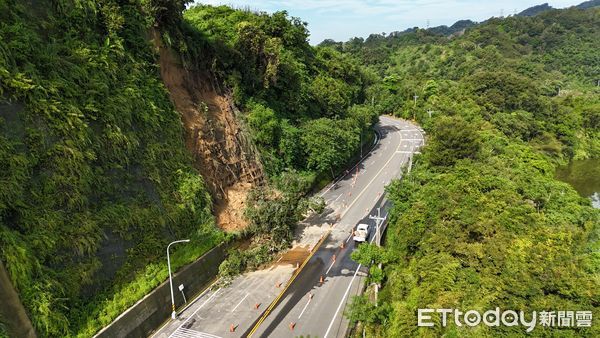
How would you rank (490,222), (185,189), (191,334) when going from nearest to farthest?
(191,334) → (490,222) → (185,189)

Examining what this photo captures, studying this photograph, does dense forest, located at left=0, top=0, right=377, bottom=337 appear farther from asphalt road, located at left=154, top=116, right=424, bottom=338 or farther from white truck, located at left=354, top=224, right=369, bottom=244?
white truck, located at left=354, top=224, right=369, bottom=244

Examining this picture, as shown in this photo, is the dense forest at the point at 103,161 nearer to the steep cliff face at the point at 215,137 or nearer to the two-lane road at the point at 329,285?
the steep cliff face at the point at 215,137

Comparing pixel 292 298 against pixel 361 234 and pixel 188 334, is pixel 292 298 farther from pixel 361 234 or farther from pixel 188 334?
pixel 361 234
